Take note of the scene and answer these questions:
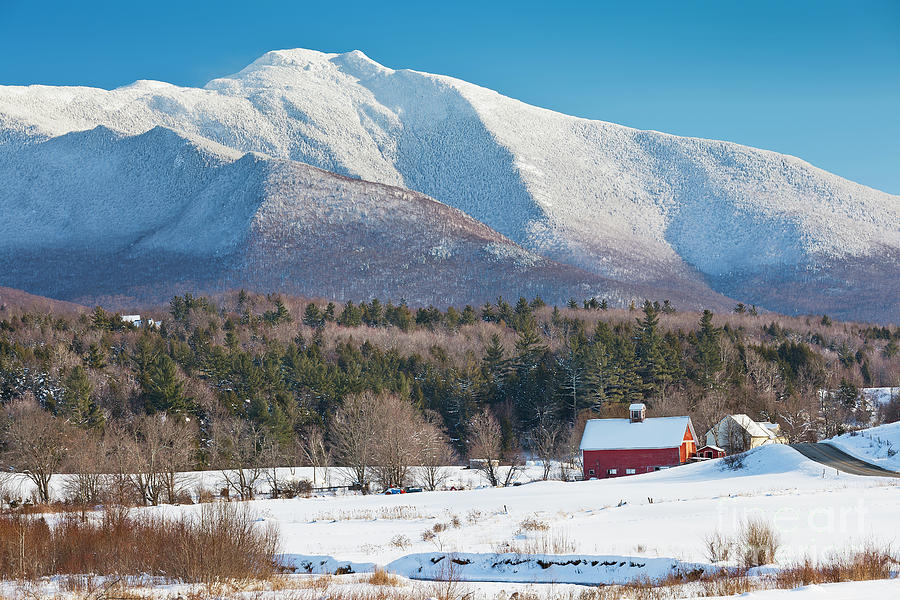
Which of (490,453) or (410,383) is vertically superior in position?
(410,383)

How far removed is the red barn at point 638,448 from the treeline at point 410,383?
7.23m

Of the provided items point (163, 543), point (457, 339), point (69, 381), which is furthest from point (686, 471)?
point (457, 339)

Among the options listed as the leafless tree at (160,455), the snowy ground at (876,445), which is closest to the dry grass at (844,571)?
the snowy ground at (876,445)

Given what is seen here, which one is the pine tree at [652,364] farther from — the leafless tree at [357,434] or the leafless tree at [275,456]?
the leafless tree at [275,456]

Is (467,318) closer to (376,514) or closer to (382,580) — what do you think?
(376,514)

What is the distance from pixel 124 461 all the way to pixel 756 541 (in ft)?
151

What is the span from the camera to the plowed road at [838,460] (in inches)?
1917

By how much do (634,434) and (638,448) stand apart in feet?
4.87

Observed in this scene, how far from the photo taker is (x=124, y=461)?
197 ft

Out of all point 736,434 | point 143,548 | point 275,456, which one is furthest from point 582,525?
point 736,434

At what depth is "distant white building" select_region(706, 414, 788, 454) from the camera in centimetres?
7562

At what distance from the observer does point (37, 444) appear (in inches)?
2405

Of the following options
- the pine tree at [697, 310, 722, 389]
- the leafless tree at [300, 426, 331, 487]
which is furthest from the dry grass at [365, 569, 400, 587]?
the pine tree at [697, 310, 722, 389]

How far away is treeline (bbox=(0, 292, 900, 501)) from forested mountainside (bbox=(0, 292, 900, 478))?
0.20 m
